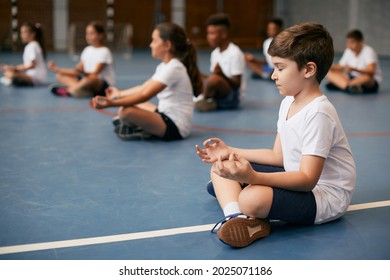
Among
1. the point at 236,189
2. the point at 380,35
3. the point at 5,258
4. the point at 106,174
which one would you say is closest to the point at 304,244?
the point at 236,189

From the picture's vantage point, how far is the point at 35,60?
7105mm

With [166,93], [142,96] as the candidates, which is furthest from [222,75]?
[142,96]

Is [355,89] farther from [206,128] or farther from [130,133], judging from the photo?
[130,133]

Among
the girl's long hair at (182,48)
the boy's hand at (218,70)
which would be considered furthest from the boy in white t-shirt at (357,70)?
the girl's long hair at (182,48)

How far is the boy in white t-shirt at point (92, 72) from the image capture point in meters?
6.23

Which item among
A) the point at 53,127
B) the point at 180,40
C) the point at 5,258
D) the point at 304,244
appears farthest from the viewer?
the point at 53,127

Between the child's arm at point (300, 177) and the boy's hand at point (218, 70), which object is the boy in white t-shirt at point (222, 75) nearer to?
the boy's hand at point (218, 70)

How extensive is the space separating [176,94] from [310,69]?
2044 mm

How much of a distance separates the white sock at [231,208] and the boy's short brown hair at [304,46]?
0.61 m

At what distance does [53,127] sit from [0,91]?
7.88ft

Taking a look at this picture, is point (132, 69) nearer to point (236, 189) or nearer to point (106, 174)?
point (106, 174)

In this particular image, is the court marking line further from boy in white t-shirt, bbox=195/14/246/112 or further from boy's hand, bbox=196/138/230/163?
boy's hand, bbox=196/138/230/163

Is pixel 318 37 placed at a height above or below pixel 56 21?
above

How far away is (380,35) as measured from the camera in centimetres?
1296
